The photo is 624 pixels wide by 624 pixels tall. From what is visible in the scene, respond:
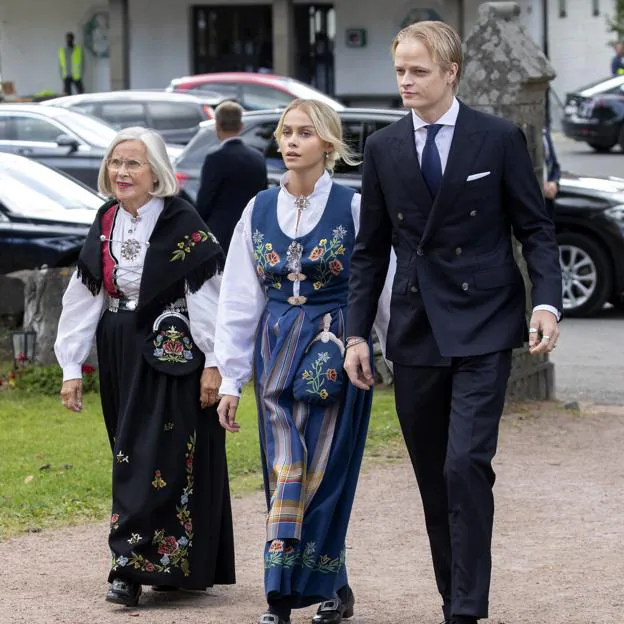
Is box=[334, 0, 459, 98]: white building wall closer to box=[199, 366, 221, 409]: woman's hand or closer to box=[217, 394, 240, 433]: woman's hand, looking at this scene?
box=[199, 366, 221, 409]: woman's hand

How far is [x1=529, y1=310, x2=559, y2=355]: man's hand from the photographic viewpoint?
4.91 metres

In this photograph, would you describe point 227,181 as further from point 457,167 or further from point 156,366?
point 457,167

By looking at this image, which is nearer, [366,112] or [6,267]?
[6,267]

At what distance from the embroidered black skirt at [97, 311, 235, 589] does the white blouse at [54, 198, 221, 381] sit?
3.9 inches

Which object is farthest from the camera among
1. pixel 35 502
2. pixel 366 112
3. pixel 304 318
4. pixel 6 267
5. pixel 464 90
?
pixel 366 112

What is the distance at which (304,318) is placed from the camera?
550cm

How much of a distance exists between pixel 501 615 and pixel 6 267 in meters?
8.46

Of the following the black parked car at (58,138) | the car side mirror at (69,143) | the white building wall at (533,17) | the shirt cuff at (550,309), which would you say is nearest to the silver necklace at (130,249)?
Answer: the shirt cuff at (550,309)

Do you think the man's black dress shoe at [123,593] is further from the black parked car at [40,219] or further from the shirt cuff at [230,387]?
the black parked car at [40,219]

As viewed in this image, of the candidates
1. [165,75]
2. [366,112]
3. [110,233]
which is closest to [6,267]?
[366,112]

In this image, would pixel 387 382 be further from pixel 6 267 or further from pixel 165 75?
pixel 165 75

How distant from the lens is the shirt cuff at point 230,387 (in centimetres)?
562

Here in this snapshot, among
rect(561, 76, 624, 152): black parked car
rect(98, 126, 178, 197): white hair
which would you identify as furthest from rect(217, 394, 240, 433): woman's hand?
rect(561, 76, 624, 152): black parked car

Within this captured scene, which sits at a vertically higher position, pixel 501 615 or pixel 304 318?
pixel 304 318
